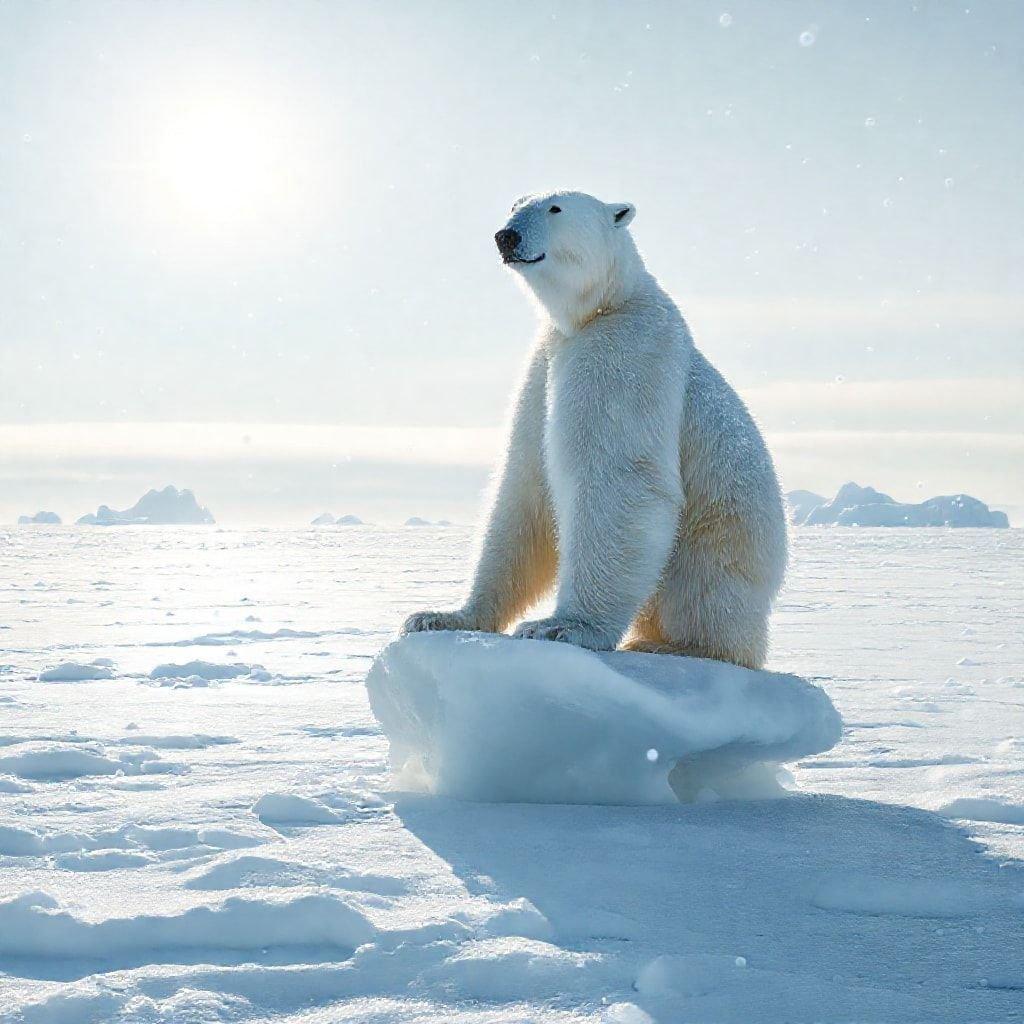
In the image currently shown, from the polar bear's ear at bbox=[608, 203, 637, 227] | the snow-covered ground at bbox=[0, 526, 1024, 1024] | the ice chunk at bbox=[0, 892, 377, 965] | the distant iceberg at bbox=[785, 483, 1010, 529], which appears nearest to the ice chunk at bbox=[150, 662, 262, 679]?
the snow-covered ground at bbox=[0, 526, 1024, 1024]

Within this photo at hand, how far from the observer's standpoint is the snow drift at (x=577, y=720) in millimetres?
2221

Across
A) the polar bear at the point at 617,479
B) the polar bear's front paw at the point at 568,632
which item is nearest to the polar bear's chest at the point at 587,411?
the polar bear at the point at 617,479

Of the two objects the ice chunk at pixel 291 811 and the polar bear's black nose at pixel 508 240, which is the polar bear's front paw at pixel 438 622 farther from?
the polar bear's black nose at pixel 508 240

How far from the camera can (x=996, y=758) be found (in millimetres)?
2955

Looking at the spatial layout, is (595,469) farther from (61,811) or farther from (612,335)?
(61,811)

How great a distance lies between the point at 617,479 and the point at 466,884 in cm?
111

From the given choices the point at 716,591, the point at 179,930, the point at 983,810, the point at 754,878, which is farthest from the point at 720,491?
the point at 179,930

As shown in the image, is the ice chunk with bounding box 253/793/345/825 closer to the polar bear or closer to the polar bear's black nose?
the polar bear

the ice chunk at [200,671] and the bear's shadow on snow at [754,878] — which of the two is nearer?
the bear's shadow on snow at [754,878]

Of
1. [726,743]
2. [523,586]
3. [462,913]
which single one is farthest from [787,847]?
[523,586]

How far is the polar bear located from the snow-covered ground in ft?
1.42

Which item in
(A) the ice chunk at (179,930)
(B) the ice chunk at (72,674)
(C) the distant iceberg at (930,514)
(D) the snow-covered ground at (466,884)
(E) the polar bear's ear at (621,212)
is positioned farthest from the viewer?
(C) the distant iceberg at (930,514)

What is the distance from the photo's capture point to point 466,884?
170cm

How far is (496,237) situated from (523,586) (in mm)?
982
